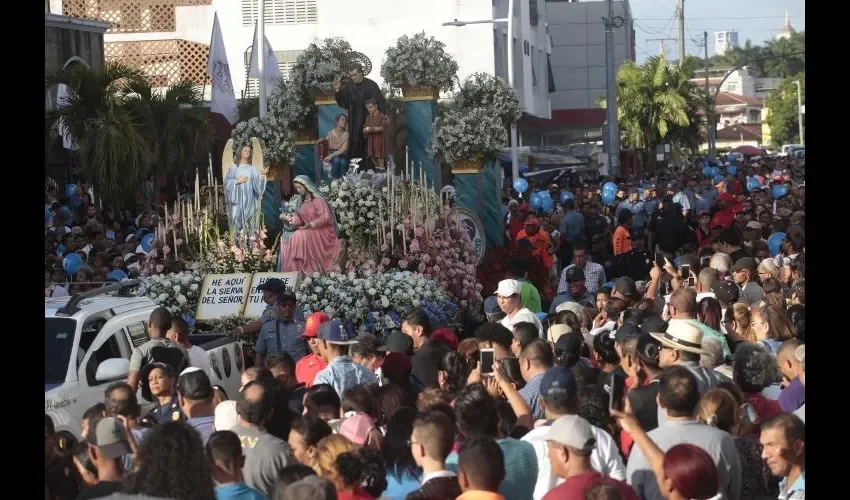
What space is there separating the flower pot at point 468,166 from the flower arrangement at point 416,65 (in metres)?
1.14

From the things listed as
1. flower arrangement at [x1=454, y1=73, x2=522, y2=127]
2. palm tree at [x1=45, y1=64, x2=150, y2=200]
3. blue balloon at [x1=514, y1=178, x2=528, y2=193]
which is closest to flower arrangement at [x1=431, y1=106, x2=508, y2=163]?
flower arrangement at [x1=454, y1=73, x2=522, y2=127]

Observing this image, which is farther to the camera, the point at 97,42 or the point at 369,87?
the point at 97,42

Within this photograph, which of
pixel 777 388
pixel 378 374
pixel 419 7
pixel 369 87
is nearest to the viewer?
pixel 777 388

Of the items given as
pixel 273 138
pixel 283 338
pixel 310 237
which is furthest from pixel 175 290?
pixel 273 138

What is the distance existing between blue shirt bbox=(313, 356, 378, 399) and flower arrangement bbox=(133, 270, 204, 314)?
6.89m

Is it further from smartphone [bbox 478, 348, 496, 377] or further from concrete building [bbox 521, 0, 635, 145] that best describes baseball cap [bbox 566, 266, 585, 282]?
concrete building [bbox 521, 0, 635, 145]

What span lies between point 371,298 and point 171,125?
41.4ft

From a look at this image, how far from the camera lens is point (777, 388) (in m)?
8.80

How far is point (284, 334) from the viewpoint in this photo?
1295 centimetres

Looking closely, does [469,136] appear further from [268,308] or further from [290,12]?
[290,12]

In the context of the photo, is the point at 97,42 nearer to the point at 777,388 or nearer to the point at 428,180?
the point at 428,180

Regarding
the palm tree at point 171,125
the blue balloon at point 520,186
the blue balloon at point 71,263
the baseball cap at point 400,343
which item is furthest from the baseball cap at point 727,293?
the blue balloon at point 520,186
